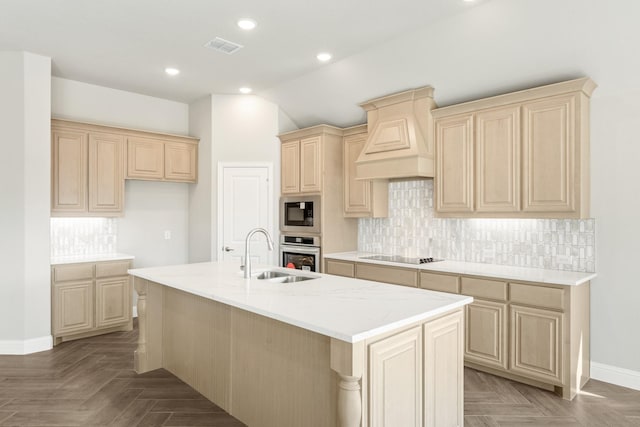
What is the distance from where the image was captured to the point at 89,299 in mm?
4434

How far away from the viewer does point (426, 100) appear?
4117 millimetres

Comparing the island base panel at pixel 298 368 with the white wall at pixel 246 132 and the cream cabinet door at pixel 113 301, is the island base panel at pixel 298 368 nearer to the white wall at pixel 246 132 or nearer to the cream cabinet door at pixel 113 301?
the cream cabinet door at pixel 113 301

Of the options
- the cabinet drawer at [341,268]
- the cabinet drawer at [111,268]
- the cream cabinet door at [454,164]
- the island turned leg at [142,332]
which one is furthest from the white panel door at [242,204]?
the cream cabinet door at [454,164]

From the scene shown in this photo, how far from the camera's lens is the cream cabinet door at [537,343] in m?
3.06

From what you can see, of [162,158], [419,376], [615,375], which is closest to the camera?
[419,376]

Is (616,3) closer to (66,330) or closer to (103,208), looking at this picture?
(103,208)

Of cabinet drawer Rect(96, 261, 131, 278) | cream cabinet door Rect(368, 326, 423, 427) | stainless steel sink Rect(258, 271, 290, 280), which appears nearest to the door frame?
cabinet drawer Rect(96, 261, 131, 278)

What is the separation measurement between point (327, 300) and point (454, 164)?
2.33 meters

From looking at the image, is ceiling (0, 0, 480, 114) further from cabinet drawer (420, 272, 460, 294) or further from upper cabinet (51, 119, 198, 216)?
cabinet drawer (420, 272, 460, 294)

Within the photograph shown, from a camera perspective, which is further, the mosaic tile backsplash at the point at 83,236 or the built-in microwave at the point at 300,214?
the built-in microwave at the point at 300,214

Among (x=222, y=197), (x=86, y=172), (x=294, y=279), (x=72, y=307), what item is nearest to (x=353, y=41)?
(x=294, y=279)

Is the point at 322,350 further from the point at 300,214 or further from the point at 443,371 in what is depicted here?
the point at 300,214

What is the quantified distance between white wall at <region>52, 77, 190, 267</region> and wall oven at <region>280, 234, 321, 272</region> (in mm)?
1530

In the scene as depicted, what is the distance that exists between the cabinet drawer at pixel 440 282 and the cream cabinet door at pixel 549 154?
2.92 ft
